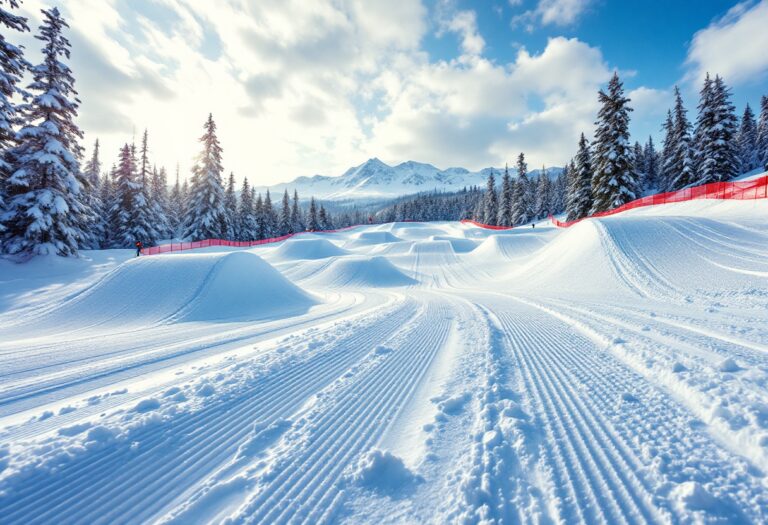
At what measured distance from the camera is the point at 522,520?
186 cm

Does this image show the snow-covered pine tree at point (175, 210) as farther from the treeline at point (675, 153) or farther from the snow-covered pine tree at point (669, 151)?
the snow-covered pine tree at point (669, 151)

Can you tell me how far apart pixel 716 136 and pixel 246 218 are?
203 ft

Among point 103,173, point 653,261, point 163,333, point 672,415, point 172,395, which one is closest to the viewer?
point 672,415

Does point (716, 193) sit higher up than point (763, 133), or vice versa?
point (763, 133)

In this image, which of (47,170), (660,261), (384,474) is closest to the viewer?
(384,474)

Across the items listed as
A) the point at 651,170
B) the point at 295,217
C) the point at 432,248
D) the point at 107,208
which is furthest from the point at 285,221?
the point at 651,170

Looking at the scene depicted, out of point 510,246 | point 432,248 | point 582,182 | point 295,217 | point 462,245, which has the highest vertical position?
point 582,182

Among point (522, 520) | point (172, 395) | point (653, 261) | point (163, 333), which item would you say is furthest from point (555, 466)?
point (653, 261)

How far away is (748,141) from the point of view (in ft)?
148

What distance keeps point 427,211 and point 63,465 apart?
10299 centimetres

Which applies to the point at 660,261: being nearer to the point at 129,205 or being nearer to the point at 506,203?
the point at 129,205

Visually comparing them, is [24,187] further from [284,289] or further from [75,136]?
[284,289]

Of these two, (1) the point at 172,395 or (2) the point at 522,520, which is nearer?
(2) the point at 522,520

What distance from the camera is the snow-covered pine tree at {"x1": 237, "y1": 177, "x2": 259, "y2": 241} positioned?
51.7 meters
